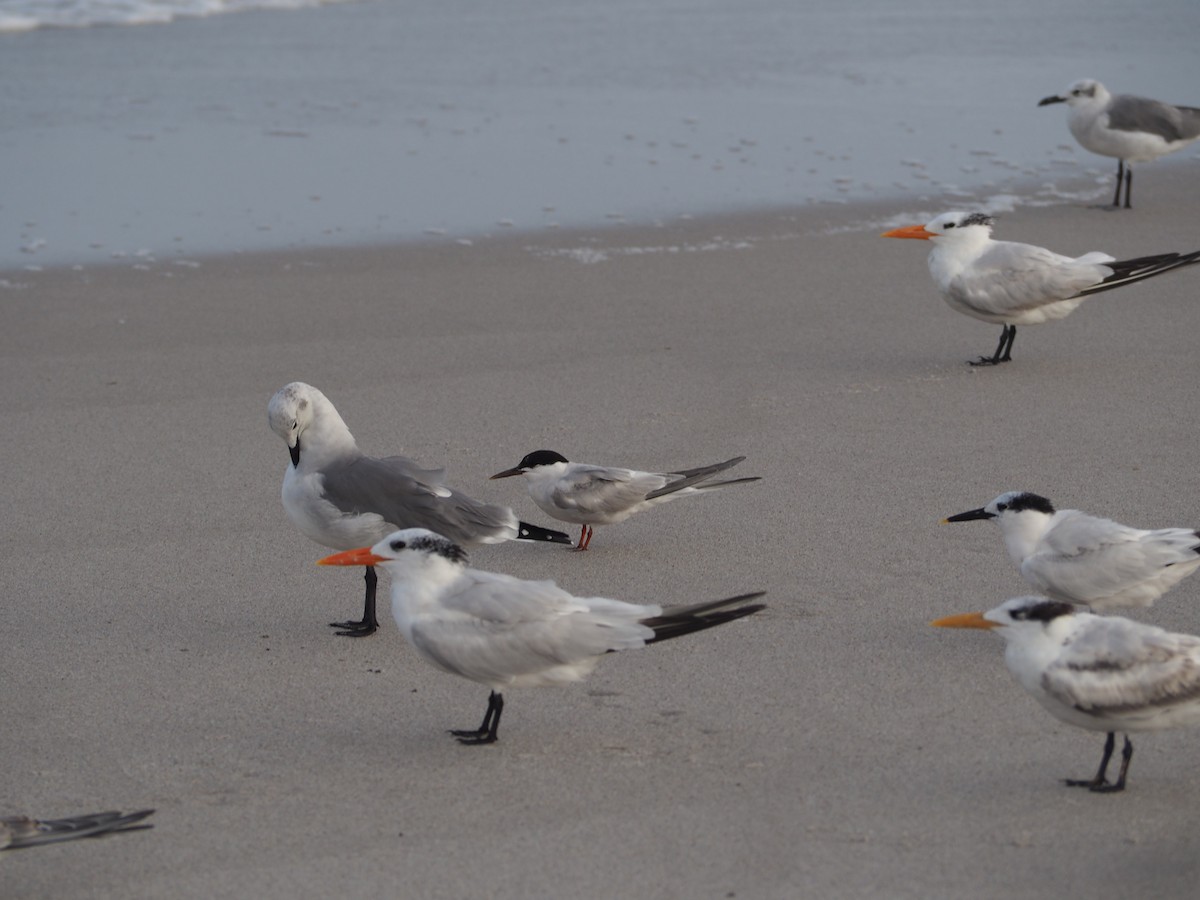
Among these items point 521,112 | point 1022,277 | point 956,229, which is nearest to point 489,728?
point 1022,277

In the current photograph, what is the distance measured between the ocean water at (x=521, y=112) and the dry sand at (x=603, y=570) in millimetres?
1038

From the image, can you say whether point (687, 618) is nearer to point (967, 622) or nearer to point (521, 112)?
point (967, 622)

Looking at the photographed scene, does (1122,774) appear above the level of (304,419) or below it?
below

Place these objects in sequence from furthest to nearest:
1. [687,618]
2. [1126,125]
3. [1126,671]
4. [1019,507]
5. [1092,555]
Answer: [1126,125], [1019,507], [1092,555], [687,618], [1126,671]

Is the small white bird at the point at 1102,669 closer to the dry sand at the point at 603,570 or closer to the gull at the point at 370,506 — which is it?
the dry sand at the point at 603,570

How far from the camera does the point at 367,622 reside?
4703 mm

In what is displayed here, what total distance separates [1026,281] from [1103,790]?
3.76 m

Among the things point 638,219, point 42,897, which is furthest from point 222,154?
point 42,897

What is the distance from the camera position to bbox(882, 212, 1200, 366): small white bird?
6.88 meters

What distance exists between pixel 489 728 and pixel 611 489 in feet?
4.59

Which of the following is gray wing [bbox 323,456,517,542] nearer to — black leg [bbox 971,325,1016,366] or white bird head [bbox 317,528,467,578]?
white bird head [bbox 317,528,467,578]

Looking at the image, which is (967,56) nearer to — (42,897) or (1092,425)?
(1092,425)

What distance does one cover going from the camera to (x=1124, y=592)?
4.24m

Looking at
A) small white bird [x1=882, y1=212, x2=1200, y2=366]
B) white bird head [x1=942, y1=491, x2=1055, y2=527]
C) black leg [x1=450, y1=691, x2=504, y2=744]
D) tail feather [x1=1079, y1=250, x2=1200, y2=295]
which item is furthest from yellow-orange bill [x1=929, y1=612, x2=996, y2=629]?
tail feather [x1=1079, y1=250, x2=1200, y2=295]
